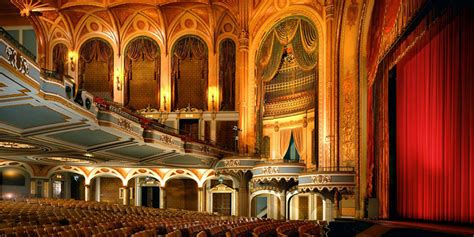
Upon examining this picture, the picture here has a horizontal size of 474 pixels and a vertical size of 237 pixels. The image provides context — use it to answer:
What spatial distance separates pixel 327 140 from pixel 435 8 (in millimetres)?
7229

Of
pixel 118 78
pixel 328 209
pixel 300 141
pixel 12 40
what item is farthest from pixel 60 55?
pixel 12 40

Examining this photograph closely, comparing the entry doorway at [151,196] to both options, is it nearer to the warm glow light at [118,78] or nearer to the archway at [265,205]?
the warm glow light at [118,78]

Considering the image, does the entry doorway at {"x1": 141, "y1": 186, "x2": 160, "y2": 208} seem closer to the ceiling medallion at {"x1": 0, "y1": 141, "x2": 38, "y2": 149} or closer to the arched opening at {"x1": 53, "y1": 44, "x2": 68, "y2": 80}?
the arched opening at {"x1": 53, "y1": 44, "x2": 68, "y2": 80}

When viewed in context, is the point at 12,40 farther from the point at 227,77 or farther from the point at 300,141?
the point at 227,77

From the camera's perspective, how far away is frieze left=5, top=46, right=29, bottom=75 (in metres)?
7.08

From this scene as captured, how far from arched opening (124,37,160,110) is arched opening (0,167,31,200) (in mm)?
4512

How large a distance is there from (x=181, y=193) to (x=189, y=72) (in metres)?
4.35

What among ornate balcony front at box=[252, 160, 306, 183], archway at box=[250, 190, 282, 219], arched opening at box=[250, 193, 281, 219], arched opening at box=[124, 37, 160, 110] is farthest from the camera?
arched opening at box=[124, 37, 160, 110]

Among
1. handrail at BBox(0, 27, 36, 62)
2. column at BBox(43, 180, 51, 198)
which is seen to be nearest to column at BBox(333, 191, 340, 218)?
handrail at BBox(0, 27, 36, 62)

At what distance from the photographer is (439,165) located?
787 centimetres

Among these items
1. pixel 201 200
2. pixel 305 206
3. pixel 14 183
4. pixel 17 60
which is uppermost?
pixel 17 60

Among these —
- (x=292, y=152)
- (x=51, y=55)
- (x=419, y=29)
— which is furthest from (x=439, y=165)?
(x=51, y=55)

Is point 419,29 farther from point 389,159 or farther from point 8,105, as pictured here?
point 8,105

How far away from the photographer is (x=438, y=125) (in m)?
7.91
